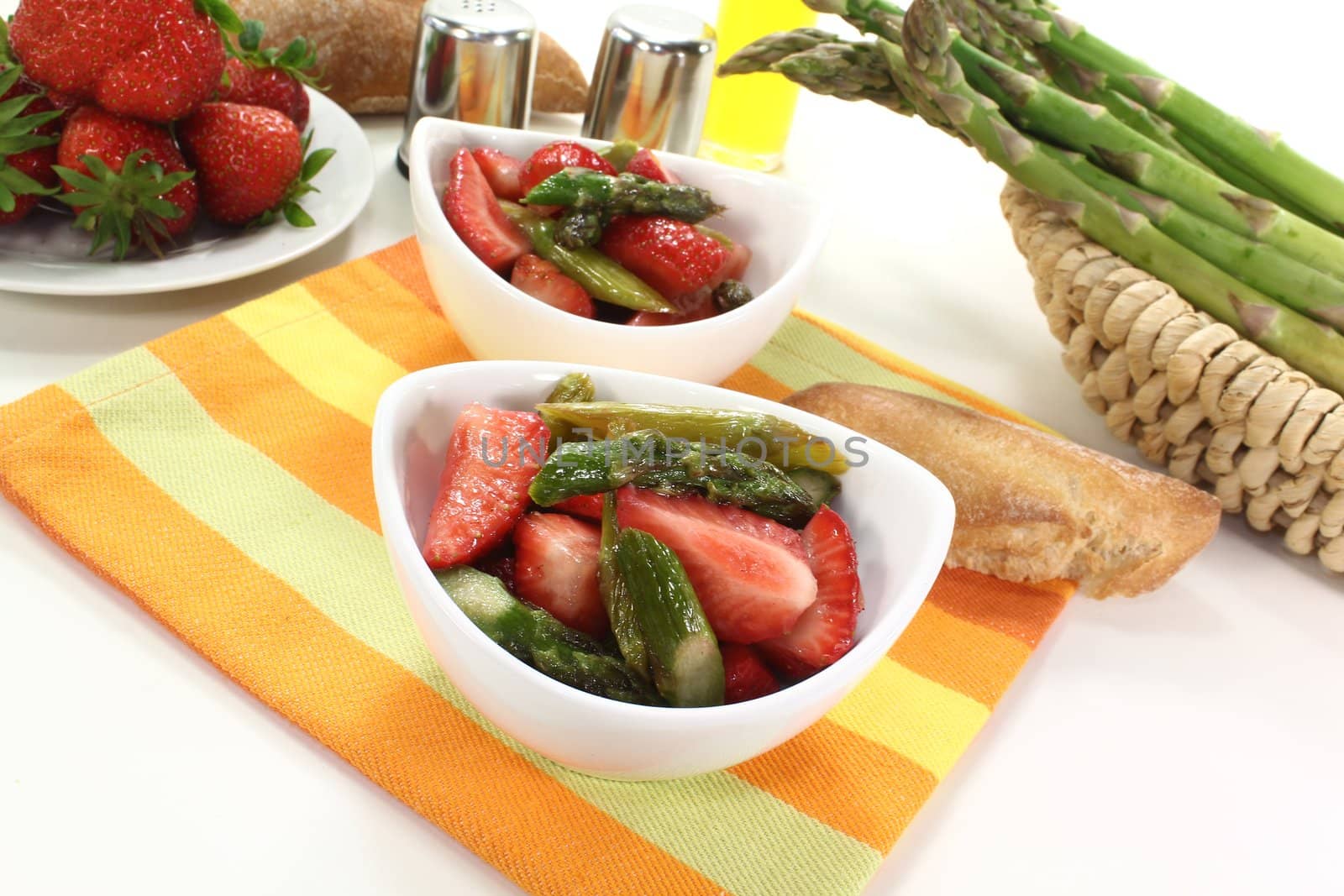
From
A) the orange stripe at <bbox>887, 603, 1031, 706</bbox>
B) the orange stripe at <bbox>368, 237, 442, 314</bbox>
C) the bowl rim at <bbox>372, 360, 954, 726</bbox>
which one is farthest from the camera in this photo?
the orange stripe at <bbox>368, 237, 442, 314</bbox>

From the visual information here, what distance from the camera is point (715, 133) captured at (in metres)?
2.28

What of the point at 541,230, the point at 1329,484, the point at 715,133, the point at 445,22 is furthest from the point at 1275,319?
the point at 445,22

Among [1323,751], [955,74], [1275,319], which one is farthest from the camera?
[955,74]

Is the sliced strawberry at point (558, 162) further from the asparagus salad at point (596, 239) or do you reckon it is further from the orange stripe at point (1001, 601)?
the orange stripe at point (1001, 601)

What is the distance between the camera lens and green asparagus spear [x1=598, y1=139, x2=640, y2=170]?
59.3 inches

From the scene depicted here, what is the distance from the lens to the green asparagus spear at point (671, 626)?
0.89m

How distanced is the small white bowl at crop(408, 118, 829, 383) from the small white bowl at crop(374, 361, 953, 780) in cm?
18

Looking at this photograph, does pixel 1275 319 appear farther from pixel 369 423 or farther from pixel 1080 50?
pixel 369 423

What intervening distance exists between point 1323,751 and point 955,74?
1.05 m

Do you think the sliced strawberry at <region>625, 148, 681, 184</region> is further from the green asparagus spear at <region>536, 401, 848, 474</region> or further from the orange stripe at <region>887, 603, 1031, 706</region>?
the orange stripe at <region>887, 603, 1031, 706</region>

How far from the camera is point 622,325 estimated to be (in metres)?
1.33

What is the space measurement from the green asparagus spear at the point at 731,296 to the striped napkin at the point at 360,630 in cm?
42

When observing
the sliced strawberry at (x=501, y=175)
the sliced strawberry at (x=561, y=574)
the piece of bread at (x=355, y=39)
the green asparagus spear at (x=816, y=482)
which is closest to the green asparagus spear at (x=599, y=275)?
the sliced strawberry at (x=501, y=175)

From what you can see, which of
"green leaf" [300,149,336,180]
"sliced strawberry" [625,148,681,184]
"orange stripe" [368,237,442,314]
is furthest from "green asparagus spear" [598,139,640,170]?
"green leaf" [300,149,336,180]
